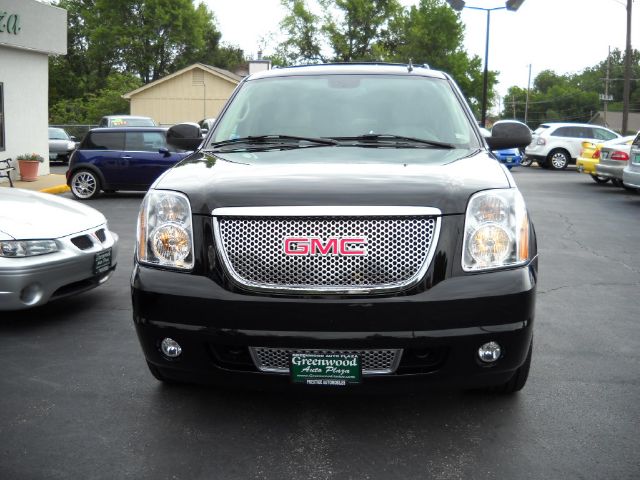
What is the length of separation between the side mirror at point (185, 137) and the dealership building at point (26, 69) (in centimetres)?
1496

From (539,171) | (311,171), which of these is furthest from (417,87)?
(539,171)

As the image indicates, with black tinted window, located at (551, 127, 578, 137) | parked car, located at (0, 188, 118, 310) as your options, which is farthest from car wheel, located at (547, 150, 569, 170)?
parked car, located at (0, 188, 118, 310)

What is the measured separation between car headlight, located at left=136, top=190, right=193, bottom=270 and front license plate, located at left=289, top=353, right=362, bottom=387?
2.08ft

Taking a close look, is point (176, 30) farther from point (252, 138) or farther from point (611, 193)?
point (252, 138)

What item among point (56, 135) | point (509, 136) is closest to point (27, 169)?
point (56, 135)

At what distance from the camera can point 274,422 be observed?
3.74m

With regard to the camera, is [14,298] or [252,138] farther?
[14,298]

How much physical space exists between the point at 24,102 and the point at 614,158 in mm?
14559

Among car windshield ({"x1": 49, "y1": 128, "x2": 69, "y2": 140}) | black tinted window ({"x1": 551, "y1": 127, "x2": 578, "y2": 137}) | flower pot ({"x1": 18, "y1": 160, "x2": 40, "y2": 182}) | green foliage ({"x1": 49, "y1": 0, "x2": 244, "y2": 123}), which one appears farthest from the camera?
green foliage ({"x1": 49, "y1": 0, "x2": 244, "y2": 123})

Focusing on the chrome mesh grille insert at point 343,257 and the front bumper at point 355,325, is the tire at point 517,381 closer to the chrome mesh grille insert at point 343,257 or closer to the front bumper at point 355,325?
the front bumper at point 355,325

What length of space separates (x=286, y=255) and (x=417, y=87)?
210 centimetres

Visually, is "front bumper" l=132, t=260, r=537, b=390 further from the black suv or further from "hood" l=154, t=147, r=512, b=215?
"hood" l=154, t=147, r=512, b=215

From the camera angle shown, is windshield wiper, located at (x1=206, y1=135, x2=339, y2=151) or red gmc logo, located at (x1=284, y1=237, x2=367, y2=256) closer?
red gmc logo, located at (x1=284, y1=237, x2=367, y2=256)

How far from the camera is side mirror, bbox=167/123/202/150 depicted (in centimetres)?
535
